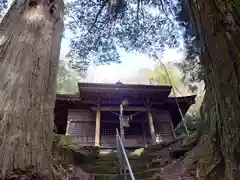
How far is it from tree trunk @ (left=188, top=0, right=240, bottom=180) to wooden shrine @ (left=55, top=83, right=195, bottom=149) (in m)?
9.14

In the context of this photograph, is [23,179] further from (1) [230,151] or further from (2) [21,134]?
(1) [230,151]

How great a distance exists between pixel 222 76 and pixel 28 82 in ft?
4.27

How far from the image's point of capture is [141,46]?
8.20 metres

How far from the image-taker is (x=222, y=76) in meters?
1.67

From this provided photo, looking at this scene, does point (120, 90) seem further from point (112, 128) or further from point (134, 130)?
point (134, 130)

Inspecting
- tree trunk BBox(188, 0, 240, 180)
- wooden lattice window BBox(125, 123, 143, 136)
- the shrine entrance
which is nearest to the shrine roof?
the shrine entrance

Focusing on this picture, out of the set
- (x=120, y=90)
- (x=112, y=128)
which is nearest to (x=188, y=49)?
(x=120, y=90)

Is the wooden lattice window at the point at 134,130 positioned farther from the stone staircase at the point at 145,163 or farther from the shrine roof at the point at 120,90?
the stone staircase at the point at 145,163

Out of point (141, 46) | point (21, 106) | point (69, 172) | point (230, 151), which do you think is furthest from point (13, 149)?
point (141, 46)

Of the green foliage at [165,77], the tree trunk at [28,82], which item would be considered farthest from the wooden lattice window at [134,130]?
the tree trunk at [28,82]

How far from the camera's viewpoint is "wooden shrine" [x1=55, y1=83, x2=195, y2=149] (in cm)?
1148

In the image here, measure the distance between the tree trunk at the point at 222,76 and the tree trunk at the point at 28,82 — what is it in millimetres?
1122

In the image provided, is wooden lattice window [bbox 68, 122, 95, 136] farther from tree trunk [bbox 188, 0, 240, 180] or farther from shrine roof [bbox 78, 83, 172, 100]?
tree trunk [bbox 188, 0, 240, 180]

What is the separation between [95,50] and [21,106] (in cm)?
681
